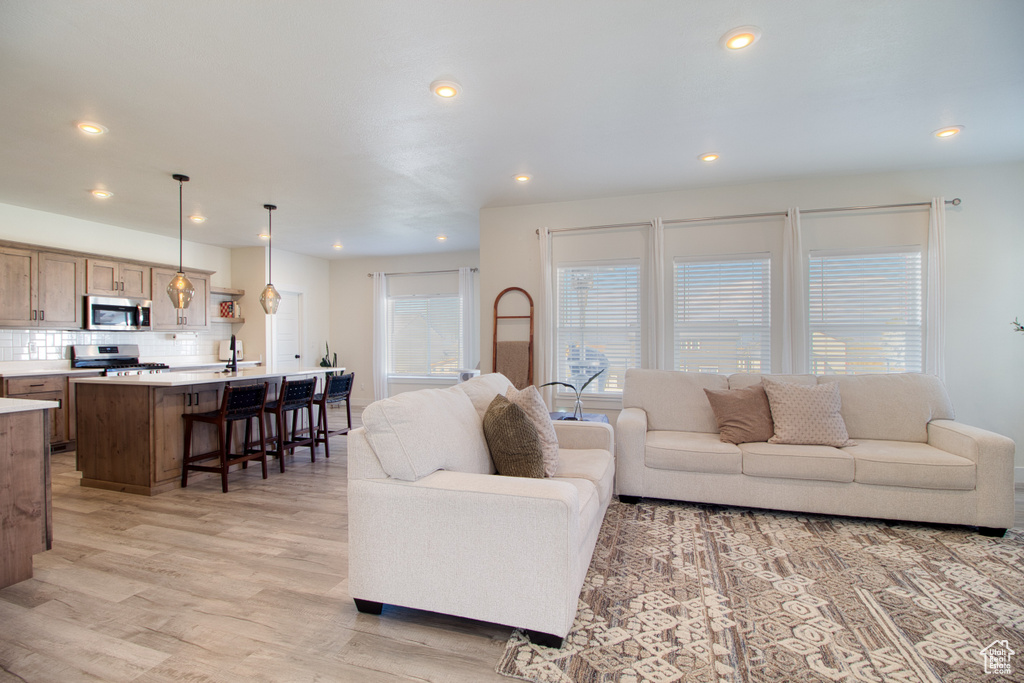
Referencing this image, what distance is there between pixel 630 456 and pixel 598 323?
1945 millimetres

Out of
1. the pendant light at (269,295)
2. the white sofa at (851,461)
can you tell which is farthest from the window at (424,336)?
the white sofa at (851,461)

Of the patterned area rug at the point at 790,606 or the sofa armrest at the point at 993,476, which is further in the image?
the sofa armrest at the point at 993,476

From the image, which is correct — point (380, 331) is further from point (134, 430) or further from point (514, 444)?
point (514, 444)

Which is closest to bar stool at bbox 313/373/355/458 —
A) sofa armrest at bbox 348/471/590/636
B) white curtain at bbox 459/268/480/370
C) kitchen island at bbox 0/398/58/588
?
Result: kitchen island at bbox 0/398/58/588

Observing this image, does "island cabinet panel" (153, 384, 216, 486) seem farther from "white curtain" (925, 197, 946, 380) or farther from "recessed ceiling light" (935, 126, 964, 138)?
"white curtain" (925, 197, 946, 380)

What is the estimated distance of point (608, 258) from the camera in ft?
A: 16.2

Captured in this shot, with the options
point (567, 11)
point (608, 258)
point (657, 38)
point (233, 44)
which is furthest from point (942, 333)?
point (233, 44)

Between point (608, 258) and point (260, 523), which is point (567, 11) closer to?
point (608, 258)

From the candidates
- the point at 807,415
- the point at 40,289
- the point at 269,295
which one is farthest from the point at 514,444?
the point at 40,289

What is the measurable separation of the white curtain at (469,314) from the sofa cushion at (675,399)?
424 centimetres

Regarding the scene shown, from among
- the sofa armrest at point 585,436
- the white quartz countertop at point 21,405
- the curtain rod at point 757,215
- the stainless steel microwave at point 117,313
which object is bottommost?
the sofa armrest at point 585,436

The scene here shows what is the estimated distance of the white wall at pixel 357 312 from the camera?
8398 mm

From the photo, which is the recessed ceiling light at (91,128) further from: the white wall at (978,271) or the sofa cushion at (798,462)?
the white wall at (978,271)

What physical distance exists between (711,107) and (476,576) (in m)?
3.00
